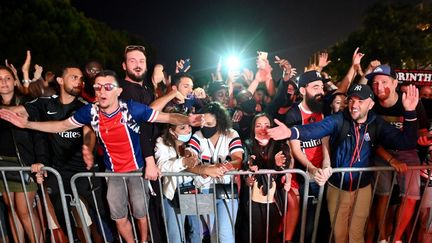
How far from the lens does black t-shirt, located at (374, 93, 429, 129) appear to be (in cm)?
464

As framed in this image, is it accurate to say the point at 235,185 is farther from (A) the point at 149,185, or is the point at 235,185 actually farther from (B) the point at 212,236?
(A) the point at 149,185

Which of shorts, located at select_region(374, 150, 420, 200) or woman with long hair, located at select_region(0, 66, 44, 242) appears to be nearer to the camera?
shorts, located at select_region(374, 150, 420, 200)

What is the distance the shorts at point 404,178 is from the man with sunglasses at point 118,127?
246 cm

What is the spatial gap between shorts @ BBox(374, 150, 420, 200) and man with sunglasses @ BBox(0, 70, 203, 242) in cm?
246

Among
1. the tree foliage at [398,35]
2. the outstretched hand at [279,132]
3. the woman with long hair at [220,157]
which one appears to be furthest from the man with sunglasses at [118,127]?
the tree foliage at [398,35]

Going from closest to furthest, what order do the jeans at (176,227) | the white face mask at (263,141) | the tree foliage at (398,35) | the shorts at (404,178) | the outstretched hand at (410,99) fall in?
the outstretched hand at (410,99) → the shorts at (404,178) → the jeans at (176,227) → the white face mask at (263,141) → the tree foliage at (398,35)

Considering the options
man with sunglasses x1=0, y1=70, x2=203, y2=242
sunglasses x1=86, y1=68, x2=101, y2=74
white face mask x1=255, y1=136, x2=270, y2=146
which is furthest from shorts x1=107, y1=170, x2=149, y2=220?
sunglasses x1=86, y1=68, x2=101, y2=74

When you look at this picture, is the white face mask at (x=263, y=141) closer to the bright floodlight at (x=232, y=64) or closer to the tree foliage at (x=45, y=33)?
the bright floodlight at (x=232, y=64)

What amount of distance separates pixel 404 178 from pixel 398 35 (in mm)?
34817

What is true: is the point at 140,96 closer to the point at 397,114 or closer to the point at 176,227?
the point at 176,227

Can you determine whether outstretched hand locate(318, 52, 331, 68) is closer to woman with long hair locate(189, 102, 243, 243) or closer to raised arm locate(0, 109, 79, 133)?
woman with long hair locate(189, 102, 243, 243)

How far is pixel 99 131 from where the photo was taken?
160 inches

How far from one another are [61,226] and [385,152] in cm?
441

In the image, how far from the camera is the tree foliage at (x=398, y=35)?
32.8m
